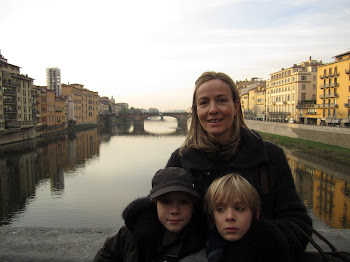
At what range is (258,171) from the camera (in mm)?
1232

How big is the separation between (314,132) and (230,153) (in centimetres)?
2303

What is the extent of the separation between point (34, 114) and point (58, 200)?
937 inches

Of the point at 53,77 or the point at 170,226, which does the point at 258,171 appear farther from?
the point at 53,77

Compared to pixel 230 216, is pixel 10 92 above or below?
above

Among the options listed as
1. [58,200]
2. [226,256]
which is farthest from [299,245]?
[58,200]

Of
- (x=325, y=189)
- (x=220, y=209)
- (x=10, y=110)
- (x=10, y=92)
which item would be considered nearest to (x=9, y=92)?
(x=10, y=92)

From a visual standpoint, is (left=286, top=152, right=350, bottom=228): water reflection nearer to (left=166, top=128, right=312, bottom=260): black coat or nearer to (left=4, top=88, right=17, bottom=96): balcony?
(left=166, top=128, right=312, bottom=260): black coat

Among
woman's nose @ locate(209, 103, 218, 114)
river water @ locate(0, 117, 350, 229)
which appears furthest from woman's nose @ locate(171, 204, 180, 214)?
river water @ locate(0, 117, 350, 229)

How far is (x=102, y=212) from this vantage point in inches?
380

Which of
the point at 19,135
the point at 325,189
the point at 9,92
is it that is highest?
the point at 9,92

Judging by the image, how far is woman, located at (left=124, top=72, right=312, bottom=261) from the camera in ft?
3.98

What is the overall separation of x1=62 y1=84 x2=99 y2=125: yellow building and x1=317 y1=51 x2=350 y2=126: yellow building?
116 ft

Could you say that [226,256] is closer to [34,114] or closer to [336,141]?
[336,141]

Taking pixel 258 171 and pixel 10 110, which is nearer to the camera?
pixel 258 171
